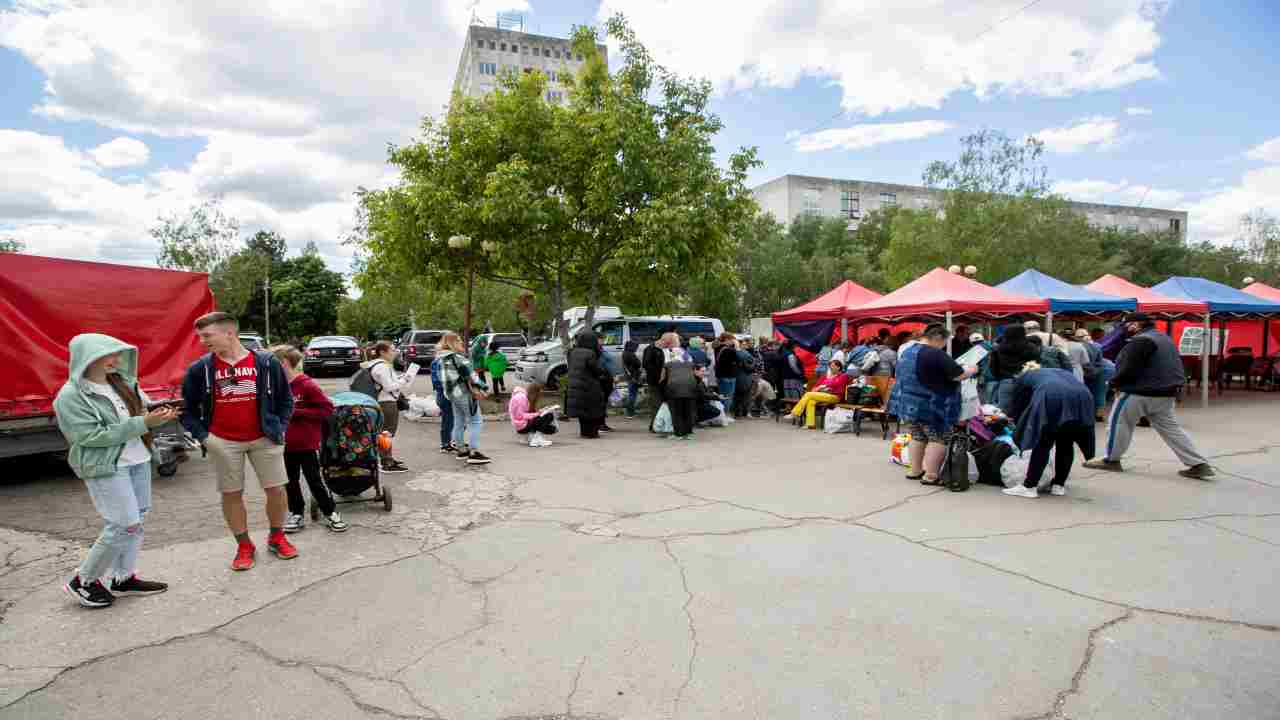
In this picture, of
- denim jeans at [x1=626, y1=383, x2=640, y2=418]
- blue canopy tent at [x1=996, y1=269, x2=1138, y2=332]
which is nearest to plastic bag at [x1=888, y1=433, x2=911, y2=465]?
denim jeans at [x1=626, y1=383, x2=640, y2=418]

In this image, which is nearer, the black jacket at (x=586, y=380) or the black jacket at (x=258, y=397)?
the black jacket at (x=258, y=397)

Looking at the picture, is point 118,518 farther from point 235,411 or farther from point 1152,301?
point 1152,301

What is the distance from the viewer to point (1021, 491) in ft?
22.4

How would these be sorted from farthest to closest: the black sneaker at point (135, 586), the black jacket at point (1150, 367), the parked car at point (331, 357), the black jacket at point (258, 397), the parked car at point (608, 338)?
the parked car at point (331, 357), the parked car at point (608, 338), the black jacket at point (1150, 367), the black jacket at point (258, 397), the black sneaker at point (135, 586)

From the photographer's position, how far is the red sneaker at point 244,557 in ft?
15.6

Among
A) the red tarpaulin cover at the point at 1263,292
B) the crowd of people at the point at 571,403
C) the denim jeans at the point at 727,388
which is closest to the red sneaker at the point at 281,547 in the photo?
the crowd of people at the point at 571,403

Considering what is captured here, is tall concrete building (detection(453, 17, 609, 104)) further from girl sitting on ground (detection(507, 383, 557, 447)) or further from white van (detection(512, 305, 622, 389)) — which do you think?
girl sitting on ground (detection(507, 383, 557, 447))

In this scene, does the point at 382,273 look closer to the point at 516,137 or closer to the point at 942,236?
the point at 516,137

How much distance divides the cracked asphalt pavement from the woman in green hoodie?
226 millimetres

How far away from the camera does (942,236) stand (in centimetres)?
2870

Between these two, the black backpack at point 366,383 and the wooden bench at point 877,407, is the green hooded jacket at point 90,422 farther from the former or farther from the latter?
the wooden bench at point 877,407

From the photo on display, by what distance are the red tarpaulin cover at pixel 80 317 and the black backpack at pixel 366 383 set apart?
2.58 metres

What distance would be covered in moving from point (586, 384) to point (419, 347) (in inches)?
736

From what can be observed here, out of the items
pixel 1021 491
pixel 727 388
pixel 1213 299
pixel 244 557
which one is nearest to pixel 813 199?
pixel 1213 299
